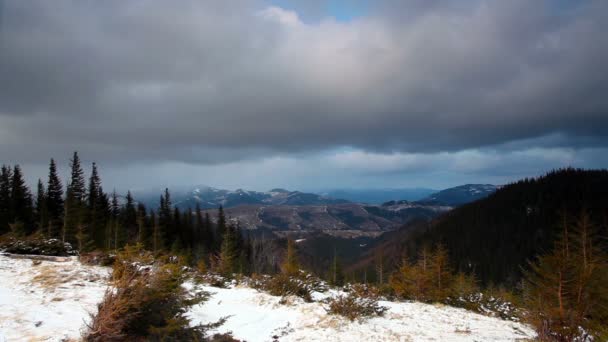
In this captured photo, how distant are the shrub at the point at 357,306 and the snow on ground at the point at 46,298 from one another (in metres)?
9.58

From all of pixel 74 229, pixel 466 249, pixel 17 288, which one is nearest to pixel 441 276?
pixel 17 288

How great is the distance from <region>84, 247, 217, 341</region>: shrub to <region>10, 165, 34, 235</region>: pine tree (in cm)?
4559

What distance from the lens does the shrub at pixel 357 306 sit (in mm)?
13852

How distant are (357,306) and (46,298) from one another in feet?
39.7

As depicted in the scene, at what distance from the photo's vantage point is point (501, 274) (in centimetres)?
12369

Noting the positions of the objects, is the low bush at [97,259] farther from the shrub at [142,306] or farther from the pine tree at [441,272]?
the pine tree at [441,272]

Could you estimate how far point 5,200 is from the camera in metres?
47.7

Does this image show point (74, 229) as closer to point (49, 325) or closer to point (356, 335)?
point (49, 325)

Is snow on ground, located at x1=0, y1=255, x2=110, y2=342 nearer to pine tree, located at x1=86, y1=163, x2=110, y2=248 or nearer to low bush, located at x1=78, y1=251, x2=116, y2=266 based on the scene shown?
low bush, located at x1=78, y1=251, x2=116, y2=266

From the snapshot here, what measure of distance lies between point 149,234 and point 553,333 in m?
51.7

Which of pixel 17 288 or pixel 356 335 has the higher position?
pixel 17 288

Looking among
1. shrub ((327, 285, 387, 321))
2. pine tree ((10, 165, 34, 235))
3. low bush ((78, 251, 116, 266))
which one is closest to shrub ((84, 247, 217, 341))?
shrub ((327, 285, 387, 321))

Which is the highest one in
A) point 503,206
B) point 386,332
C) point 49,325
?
point 49,325

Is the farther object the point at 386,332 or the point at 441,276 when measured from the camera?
the point at 441,276
